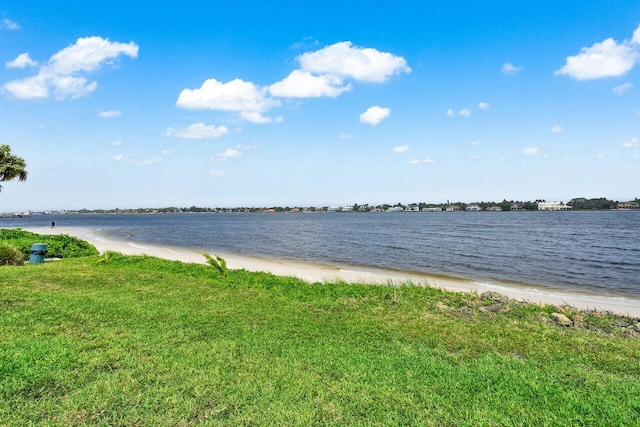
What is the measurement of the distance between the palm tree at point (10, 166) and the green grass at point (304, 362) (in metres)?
24.2

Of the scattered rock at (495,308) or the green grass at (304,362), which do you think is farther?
the scattered rock at (495,308)

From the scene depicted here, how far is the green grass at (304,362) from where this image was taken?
4988 mm

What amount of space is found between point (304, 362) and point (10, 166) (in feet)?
111

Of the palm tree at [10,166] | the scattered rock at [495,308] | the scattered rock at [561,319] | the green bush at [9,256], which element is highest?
the palm tree at [10,166]

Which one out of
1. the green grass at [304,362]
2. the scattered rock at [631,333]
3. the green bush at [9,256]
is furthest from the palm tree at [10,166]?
the scattered rock at [631,333]

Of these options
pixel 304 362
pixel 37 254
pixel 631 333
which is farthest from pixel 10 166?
pixel 631 333

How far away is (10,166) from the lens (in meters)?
29.8

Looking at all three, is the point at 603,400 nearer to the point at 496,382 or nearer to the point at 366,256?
the point at 496,382

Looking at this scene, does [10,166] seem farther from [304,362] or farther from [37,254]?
[304,362]

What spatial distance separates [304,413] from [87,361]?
3.96m

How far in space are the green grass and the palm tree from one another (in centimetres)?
2422

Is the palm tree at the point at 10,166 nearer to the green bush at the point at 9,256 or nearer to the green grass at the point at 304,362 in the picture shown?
the green bush at the point at 9,256

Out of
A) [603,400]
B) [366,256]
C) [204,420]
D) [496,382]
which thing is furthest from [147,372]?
[366,256]

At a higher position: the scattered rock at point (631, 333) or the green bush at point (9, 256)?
the green bush at point (9, 256)
